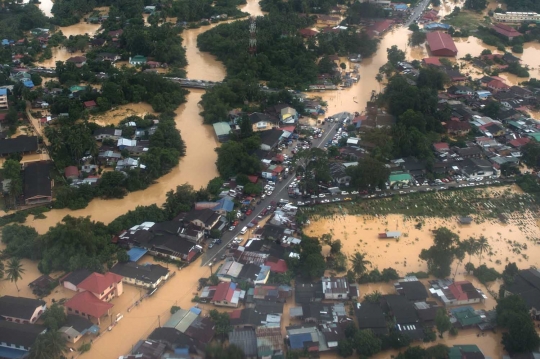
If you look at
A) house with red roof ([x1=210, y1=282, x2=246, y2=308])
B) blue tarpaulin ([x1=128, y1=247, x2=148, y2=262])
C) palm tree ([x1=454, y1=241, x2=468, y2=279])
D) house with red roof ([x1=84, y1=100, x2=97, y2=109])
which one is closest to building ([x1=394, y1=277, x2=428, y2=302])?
palm tree ([x1=454, y1=241, x2=468, y2=279])

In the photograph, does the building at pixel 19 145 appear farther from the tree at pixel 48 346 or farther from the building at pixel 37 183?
the tree at pixel 48 346

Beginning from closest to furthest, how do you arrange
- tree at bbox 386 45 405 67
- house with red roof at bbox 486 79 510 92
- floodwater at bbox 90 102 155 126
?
1. floodwater at bbox 90 102 155 126
2. house with red roof at bbox 486 79 510 92
3. tree at bbox 386 45 405 67

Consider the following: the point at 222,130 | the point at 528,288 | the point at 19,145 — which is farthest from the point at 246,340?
the point at 19,145

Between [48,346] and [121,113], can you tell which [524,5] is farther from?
[48,346]

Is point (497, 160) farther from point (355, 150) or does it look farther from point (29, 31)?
point (29, 31)

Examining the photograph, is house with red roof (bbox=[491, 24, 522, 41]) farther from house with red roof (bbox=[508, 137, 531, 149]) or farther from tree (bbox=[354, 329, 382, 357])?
tree (bbox=[354, 329, 382, 357])

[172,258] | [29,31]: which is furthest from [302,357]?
[29,31]
